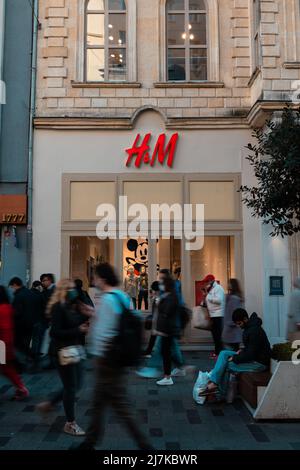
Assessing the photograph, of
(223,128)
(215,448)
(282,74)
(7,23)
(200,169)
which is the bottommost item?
(215,448)

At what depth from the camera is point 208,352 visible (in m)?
11.1

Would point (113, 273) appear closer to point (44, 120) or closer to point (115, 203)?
point (115, 203)

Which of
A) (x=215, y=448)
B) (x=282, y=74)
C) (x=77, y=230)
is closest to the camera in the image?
(x=215, y=448)

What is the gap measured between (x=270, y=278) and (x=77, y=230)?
4.64 meters

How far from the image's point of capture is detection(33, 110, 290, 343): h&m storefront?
11.5m

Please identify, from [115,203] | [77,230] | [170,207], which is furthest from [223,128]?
[77,230]

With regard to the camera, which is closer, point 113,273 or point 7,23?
point 113,273

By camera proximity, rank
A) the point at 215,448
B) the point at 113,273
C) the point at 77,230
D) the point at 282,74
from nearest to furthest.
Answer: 1. the point at 113,273
2. the point at 215,448
3. the point at 282,74
4. the point at 77,230

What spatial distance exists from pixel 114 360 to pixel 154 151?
7.70 meters

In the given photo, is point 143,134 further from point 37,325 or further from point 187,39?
point 37,325

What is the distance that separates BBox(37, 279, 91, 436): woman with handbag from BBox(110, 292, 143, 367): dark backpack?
116 cm

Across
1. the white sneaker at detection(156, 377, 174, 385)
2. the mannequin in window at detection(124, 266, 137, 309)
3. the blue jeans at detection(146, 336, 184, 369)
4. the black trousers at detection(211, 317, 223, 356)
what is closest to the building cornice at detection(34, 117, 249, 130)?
the mannequin in window at detection(124, 266, 137, 309)

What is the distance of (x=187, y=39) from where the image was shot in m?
12.2

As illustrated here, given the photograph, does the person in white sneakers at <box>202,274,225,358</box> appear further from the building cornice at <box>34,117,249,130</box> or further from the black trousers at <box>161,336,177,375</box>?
the building cornice at <box>34,117,249,130</box>
